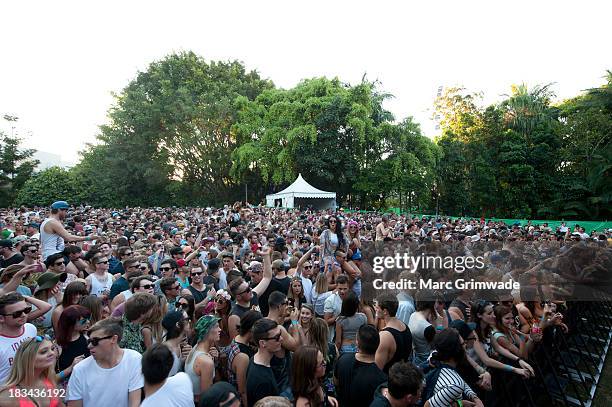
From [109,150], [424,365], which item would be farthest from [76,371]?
[109,150]

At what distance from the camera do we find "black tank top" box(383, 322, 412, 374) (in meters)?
3.36

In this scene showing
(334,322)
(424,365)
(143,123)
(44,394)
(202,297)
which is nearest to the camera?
(44,394)

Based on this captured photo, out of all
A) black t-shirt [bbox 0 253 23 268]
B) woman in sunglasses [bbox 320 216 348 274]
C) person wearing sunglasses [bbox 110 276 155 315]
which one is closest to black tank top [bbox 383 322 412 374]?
person wearing sunglasses [bbox 110 276 155 315]

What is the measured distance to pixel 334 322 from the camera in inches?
165

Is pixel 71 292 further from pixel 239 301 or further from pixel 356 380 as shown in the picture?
pixel 356 380

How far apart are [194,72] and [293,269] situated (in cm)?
3285

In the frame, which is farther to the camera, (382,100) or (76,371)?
(382,100)

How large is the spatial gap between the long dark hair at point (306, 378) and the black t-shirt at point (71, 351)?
5.32ft

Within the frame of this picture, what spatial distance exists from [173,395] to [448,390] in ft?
5.75

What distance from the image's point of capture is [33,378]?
2.29m

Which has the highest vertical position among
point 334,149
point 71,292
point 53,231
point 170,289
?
point 334,149

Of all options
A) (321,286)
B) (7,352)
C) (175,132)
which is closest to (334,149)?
(175,132)

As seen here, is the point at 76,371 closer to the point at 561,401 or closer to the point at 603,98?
the point at 561,401

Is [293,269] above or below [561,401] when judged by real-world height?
above
